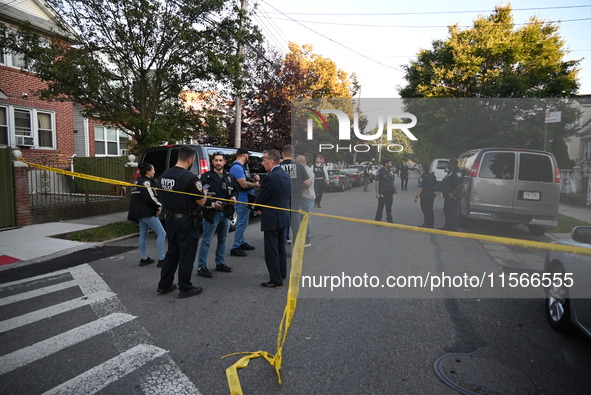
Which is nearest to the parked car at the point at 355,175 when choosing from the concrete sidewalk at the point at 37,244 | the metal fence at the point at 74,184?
the concrete sidewalk at the point at 37,244

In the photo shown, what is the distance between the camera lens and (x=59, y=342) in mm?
3570

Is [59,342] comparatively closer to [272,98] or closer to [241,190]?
[241,190]

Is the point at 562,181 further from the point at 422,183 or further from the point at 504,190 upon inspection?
the point at 422,183

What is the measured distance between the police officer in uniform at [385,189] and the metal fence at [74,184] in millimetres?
9001

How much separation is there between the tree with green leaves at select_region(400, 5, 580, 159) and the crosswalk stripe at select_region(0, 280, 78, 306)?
17.5 ft

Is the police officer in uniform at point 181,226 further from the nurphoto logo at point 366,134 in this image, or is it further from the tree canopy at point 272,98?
the tree canopy at point 272,98

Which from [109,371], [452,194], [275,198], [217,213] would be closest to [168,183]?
[217,213]

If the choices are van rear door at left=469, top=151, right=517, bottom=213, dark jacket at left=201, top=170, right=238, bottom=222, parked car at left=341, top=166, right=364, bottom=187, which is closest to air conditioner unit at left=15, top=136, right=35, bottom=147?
dark jacket at left=201, top=170, right=238, bottom=222

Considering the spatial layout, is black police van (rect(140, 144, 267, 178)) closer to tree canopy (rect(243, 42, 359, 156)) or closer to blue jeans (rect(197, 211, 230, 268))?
blue jeans (rect(197, 211, 230, 268))

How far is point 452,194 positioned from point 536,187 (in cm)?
93

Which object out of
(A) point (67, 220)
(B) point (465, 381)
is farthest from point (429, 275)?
(A) point (67, 220)

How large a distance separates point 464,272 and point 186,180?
4040 millimetres

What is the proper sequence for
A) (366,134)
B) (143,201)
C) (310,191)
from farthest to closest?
(310,191) → (143,201) → (366,134)

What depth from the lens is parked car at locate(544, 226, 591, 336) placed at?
3.01 metres
